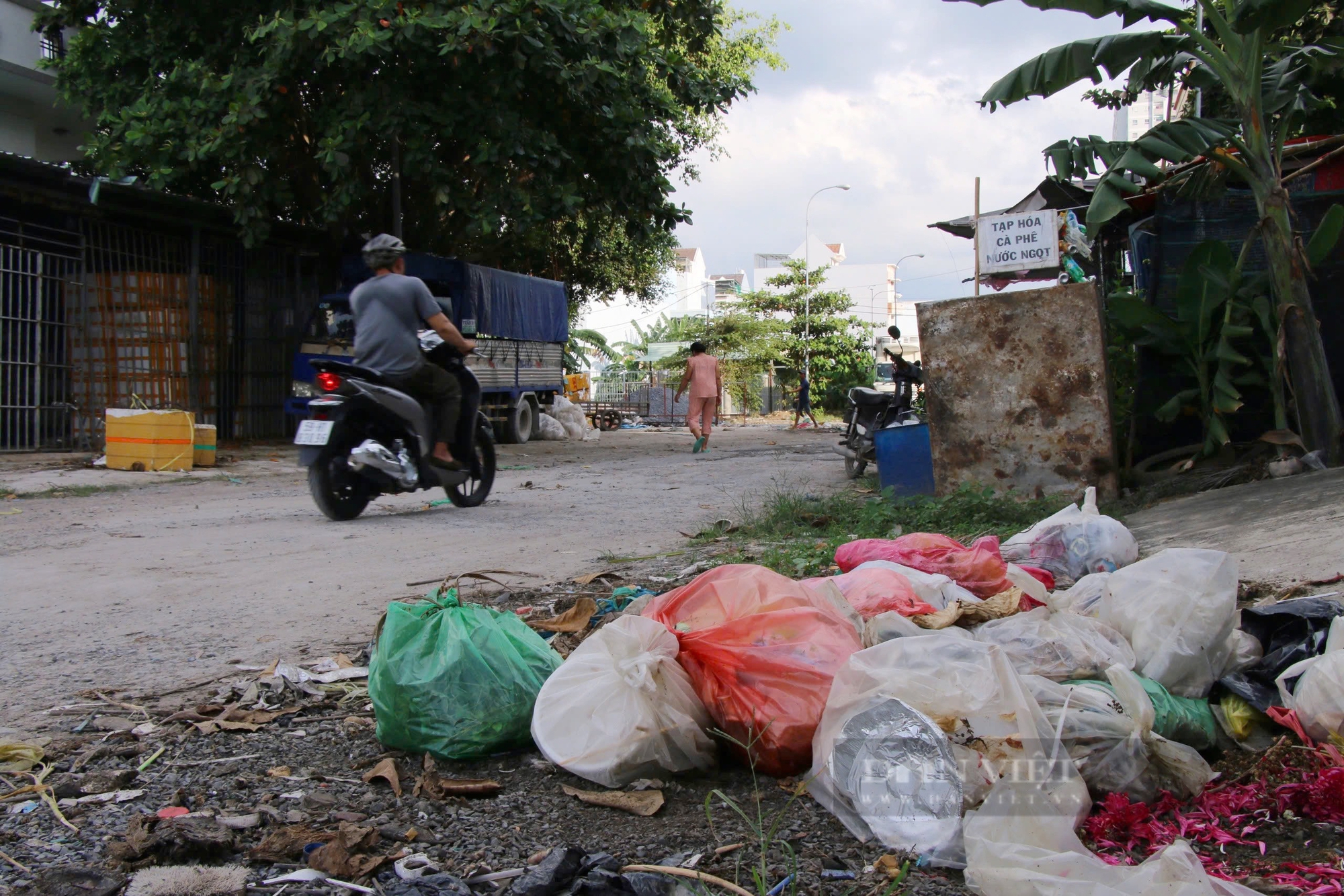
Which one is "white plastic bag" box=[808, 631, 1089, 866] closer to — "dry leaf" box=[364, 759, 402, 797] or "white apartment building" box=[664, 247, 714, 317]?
"dry leaf" box=[364, 759, 402, 797]

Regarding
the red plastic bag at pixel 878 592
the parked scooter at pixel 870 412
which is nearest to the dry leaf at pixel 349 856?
the red plastic bag at pixel 878 592

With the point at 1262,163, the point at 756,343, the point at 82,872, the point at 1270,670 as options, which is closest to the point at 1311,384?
the point at 1262,163

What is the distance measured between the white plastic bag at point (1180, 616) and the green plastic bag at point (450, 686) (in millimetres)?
1541

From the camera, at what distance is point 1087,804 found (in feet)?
6.67

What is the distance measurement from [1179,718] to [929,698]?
68 centimetres

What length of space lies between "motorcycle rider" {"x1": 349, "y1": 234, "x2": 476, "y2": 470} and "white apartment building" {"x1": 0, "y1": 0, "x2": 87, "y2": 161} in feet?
34.6

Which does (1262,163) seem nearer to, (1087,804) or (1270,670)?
(1270,670)

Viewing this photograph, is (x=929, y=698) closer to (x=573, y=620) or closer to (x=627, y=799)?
(x=627, y=799)

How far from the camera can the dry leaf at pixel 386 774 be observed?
2.27m

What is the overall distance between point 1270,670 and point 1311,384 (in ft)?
17.5

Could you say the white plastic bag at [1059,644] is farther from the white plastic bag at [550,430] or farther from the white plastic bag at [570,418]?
the white plastic bag at [570,418]

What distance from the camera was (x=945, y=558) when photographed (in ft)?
12.2

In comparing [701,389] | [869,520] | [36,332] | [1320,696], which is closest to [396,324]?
[869,520]

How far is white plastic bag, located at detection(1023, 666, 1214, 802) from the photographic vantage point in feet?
7.02
